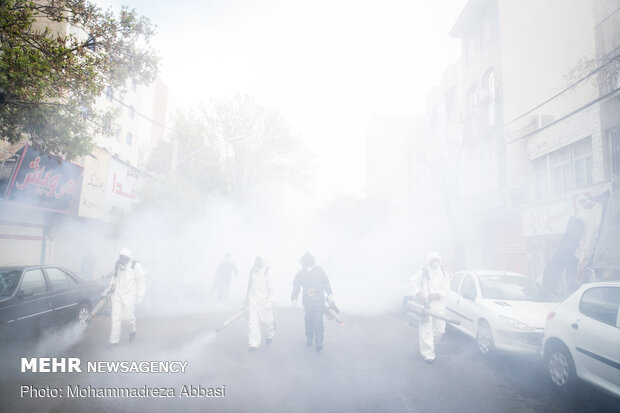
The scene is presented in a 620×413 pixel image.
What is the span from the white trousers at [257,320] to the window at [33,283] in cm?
370

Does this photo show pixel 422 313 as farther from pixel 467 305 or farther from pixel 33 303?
pixel 33 303

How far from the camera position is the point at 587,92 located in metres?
16.0

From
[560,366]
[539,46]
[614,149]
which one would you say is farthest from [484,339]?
[539,46]

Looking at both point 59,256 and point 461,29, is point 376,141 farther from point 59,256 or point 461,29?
point 59,256

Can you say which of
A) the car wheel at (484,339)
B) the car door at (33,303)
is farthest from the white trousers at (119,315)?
the car wheel at (484,339)

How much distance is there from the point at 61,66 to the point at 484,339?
310 inches

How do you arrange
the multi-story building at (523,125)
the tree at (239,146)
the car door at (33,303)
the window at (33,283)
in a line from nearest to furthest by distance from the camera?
the car door at (33,303) < the window at (33,283) < the multi-story building at (523,125) < the tree at (239,146)

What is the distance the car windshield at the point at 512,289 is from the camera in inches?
276

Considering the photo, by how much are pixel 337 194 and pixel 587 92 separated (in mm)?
26681

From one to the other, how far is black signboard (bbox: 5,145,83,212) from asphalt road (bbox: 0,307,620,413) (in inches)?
233

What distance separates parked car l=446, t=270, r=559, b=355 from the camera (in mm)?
6004

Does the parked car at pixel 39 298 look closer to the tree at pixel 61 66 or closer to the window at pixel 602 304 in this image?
the tree at pixel 61 66

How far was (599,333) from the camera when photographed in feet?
14.5

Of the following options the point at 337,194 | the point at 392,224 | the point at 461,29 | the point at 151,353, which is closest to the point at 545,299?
the point at 151,353
